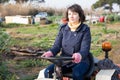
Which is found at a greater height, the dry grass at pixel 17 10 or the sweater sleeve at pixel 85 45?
the sweater sleeve at pixel 85 45

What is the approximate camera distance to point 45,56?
359 centimetres

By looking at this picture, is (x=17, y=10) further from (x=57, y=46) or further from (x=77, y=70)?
(x=77, y=70)

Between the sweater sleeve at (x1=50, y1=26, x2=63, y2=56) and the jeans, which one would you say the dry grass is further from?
the jeans

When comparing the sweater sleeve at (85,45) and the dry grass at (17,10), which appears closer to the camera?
the sweater sleeve at (85,45)

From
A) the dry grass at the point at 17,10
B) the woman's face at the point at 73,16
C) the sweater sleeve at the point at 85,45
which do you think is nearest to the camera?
the sweater sleeve at the point at 85,45

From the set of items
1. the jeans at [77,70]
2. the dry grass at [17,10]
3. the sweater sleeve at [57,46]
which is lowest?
the dry grass at [17,10]

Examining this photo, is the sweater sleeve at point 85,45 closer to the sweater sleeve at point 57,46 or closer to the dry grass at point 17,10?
the sweater sleeve at point 57,46

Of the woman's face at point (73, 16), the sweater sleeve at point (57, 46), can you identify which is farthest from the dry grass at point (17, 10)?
the woman's face at point (73, 16)

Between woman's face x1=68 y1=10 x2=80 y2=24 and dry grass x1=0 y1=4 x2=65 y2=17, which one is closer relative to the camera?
woman's face x1=68 y1=10 x2=80 y2=24

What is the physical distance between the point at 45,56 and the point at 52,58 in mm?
229

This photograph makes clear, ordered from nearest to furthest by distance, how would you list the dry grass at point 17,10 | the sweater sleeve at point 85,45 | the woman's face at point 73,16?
the sweater sleeve at point 85,45 < the woman's face at point 73,16 < the dry grass at point 17,10

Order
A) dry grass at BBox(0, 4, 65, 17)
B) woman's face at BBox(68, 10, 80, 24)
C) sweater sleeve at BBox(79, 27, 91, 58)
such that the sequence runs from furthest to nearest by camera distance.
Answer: dry grass at BBox(0, 4, 65, 17) → woman's face at BBox(68, 10, 80, 24) → sweater sleeve at BBox(79, 27, 91, 58)

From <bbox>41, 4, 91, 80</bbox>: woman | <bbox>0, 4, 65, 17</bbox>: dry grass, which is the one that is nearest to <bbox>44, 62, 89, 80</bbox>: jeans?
<bbox>41, 4, 91, 80</bbox>: woman

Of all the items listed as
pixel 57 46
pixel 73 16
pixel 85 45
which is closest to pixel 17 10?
pixel 57 46
